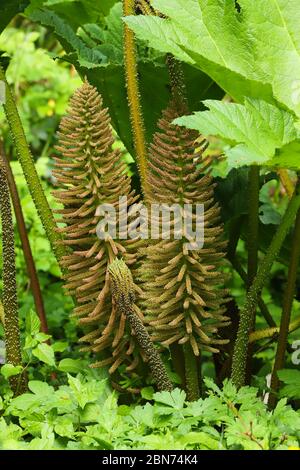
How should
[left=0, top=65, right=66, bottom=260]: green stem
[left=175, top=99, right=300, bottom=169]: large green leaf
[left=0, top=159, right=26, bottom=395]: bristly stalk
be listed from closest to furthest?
[left=175, top=99, right=300, bottom=169]: large green leaf → [left=0, top=159, right=26, bottom=395]: bristly stalk → [left=0, top=65, right=66, bottom=260]: green stem

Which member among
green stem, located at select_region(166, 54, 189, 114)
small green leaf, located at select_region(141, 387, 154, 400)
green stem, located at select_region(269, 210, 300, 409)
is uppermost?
green stem, located at select_region(166, 54, 189, 114)

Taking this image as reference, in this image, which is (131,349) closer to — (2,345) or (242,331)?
(242,331)

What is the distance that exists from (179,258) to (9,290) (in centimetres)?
30

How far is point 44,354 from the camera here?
148 centimetres

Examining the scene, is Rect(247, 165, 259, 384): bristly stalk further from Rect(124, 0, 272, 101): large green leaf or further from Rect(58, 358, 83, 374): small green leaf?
Rect(58, 358, 83, 374): small green leaf

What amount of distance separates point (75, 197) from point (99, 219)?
0.20ft

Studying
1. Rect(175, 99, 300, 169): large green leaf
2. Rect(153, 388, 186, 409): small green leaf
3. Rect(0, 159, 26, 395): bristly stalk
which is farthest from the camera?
Rect(0, 159, 26, 395): bristly stalk

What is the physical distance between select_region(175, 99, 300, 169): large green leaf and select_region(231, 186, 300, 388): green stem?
0.10 metres

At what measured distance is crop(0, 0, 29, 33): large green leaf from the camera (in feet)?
5.45

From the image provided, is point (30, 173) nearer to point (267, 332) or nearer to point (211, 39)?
point (211, 39)

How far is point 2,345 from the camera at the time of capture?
5.65ft

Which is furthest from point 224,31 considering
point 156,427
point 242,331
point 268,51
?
point 156,427

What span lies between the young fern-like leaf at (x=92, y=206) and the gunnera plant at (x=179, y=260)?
0.06 meters

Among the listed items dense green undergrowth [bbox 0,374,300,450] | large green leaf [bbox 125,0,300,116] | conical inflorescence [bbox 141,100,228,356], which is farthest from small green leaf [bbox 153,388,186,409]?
large green leaf [bbox 125,0,300,116]
